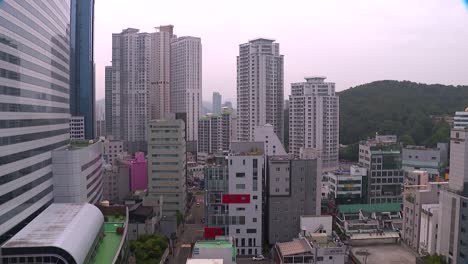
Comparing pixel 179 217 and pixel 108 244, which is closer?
pixel 108 244

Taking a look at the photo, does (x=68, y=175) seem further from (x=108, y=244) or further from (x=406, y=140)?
(x=406, y=140)

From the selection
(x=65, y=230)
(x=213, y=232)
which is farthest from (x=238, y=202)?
(x=65, y=230)

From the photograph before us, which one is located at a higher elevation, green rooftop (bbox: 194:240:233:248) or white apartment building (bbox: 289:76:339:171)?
white apartment building (bbox: 289:76:339:171)

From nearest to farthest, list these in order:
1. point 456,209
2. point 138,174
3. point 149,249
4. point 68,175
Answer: point 456,209, point 149,249, point 68,175, point 138,174

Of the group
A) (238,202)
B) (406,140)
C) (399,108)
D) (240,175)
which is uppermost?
(399,108)

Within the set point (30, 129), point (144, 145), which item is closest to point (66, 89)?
point (30, 129)

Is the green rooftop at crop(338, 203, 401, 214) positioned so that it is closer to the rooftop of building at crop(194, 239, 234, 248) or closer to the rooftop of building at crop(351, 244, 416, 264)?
the rooftop of building at crop(351, 244, 416, 264)

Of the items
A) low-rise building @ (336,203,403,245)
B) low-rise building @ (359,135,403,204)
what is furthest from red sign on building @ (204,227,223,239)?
low-rise building @ (359,135,403,204)
